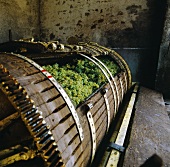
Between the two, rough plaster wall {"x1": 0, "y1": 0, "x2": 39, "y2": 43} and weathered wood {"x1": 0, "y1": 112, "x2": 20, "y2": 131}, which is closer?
weathered wood {"x1": 0, "y1": 112, "x2": 20, "y2": 131}

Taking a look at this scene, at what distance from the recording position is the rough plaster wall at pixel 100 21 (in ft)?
20.3

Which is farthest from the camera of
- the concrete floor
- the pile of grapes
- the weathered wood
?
the concrete floor

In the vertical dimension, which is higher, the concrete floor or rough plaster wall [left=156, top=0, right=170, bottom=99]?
rough plaster wall [left=156, top=0, right=170, bottom=99]

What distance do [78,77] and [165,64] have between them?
3.88 metres

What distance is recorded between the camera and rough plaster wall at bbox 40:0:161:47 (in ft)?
20.3

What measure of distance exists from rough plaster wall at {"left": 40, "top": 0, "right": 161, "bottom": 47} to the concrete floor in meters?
2.89

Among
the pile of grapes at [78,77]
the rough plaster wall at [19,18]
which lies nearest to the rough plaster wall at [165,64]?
the pile of grapes at [78,77]

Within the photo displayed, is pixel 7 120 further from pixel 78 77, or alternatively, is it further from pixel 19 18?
pixel 19 18

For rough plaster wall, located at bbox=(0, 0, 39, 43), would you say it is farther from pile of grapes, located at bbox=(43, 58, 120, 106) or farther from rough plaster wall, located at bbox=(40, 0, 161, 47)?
pile of grapes, located at bbox=(43, 58, 120, 106)

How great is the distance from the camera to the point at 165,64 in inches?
222

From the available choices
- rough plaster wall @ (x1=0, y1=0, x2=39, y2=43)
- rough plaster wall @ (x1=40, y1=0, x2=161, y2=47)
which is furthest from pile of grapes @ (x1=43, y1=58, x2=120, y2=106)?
rough plaster wall @ (x1=0, y1=0, x2=39, y2=43)

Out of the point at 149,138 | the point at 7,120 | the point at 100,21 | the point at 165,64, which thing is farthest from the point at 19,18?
the point at 7,120

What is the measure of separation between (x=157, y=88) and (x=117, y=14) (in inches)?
113

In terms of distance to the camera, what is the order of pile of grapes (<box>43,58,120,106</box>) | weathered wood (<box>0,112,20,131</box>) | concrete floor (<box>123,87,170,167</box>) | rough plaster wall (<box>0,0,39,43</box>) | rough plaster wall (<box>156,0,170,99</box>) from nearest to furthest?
1. weathered wood (<box>0,112,20,131</box>)
2. pile of grapes (<box>43,58,120,106</box>)
3. concrete floor (<box>123,87,170,167</box>)
4. rough plaster wall (<box>156,0,170,99</box>)
5. rough plaster wall (<box>0,0,39,43</box>)
